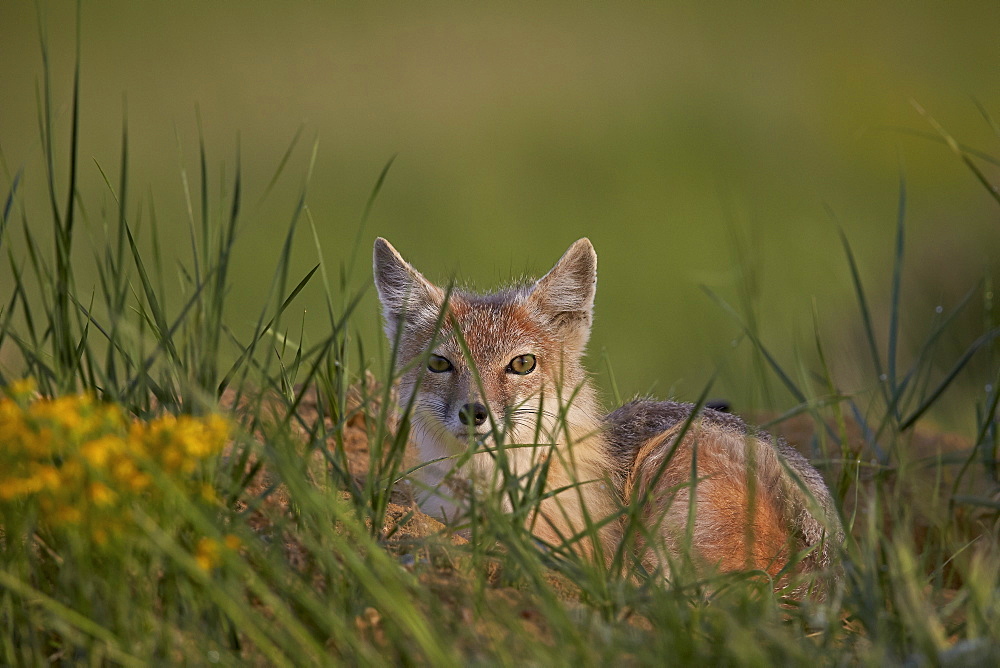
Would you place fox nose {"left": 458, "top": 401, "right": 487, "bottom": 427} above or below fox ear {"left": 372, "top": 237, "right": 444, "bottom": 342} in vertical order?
below

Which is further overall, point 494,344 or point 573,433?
point 494,344

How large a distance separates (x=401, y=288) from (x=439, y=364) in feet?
1.99

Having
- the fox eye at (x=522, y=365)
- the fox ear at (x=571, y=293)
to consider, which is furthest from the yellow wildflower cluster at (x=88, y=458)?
the fox ear at (x=571, y=293)

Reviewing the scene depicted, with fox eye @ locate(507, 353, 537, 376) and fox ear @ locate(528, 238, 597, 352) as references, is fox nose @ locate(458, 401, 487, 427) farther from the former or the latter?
fox ear @ locate(528, 238, 597, 352)

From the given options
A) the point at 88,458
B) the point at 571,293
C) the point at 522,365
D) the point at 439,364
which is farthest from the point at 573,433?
the point at 88,458

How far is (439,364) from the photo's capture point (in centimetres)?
479

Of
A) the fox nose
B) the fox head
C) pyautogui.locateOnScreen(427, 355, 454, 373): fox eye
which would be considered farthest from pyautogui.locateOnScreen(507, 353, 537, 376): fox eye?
the fox nose

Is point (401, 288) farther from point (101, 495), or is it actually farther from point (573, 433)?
point (101, 495)

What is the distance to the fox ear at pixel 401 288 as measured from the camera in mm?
5109

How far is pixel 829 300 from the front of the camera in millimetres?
12422

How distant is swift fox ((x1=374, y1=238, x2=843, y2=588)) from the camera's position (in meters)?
4.26

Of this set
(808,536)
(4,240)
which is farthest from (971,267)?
(4,240)

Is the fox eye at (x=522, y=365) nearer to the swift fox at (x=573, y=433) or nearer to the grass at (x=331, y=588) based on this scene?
the swift fox at (x=573, y=433)

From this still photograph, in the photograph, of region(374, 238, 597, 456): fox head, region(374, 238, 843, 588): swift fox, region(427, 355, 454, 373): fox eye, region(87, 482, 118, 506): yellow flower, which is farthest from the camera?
region(427, 355, 454, 373): fox eye
